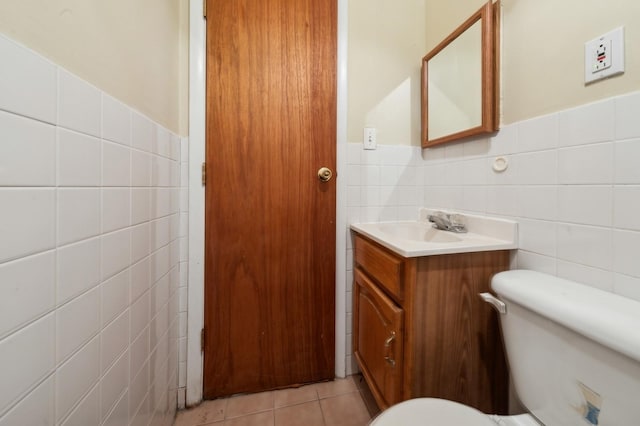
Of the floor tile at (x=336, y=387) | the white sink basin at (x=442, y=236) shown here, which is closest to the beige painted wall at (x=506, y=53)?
the white sink basin at (x=442, y=236)

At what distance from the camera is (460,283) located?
0.82 m

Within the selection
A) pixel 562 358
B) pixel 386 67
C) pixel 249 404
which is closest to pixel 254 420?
pixel 249 404

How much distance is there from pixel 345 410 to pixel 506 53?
1650 mm

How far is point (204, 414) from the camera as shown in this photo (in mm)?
1097

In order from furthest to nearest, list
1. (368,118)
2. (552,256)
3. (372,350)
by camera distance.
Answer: (368,118) → (372,350) → (552,256)

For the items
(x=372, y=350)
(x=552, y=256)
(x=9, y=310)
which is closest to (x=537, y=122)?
(x=552, y=256)

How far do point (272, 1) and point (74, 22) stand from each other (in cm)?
96

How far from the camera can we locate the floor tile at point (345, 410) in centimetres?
106

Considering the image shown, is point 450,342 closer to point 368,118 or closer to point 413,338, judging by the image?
point 413,338

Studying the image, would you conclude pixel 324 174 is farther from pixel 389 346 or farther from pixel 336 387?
pixel 336 387

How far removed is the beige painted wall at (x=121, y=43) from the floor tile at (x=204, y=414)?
128cm

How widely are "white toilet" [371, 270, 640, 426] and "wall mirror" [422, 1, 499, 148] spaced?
0.65 metres

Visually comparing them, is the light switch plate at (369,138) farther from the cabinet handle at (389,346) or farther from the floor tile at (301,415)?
the floor tile at (301,415)

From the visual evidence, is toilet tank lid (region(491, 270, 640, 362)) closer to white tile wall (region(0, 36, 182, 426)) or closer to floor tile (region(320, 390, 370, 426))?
floor tile (region(320, 390, 370, 426))
